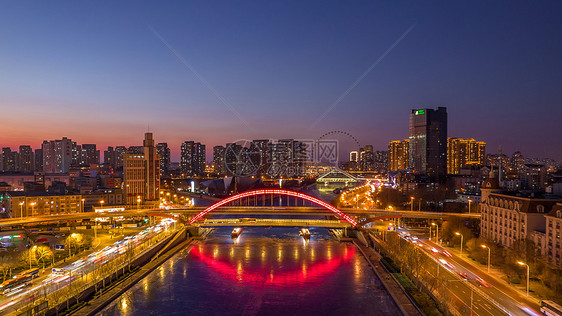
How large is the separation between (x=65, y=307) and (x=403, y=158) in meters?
133

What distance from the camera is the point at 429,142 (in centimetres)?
10644

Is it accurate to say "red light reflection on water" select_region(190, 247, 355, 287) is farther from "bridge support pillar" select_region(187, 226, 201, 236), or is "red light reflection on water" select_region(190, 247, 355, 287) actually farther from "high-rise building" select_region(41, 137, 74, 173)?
"high-rise building" select_region(41, 137, 74, 173)

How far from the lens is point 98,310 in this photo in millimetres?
17562

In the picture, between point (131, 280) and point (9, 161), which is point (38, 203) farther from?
point (9, 161)

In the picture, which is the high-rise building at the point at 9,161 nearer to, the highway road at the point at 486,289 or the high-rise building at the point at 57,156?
Result: the high-rise building at the point at 57,156

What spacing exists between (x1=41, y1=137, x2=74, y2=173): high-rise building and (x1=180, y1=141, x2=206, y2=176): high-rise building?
3925cm

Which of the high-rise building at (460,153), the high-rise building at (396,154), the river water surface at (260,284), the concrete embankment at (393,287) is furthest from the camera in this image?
the high-rise building at (396,154)

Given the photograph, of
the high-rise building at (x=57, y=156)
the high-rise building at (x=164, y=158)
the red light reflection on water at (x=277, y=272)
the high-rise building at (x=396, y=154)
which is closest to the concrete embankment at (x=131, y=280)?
the red light reflection on water at (x=277, y=272)

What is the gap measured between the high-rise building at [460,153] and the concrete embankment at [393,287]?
336 ft

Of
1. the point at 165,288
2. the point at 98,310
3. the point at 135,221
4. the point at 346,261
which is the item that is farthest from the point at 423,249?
the point at 135,221

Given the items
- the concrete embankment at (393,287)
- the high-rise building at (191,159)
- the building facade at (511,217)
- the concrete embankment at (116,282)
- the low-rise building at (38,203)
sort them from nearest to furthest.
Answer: the concrete embankment at (116,282) < the concrete embankment at (393,287) < the building facade at (511,217) < the low-rise building at (38,203) < the high-rise building at (191,159)

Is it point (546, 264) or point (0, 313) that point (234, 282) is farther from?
point (546, 264)

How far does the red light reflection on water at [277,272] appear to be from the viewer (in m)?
22.6

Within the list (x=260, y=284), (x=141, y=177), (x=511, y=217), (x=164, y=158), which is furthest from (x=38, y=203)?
(x=164, y=158)
